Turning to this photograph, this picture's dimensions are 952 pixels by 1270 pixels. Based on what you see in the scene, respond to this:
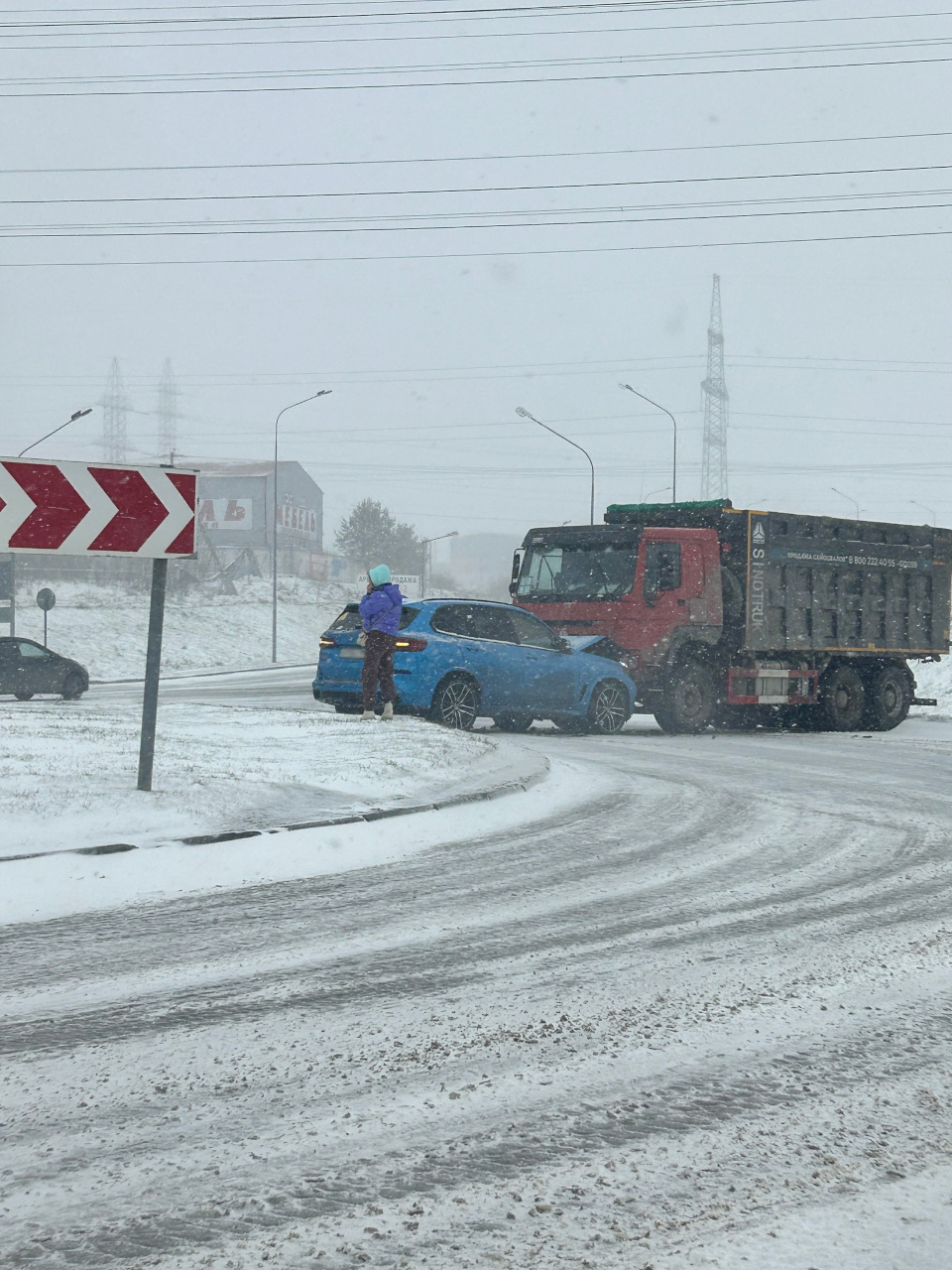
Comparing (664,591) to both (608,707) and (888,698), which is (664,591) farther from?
(888,698)

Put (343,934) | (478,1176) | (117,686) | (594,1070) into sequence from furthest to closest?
1. (117,686)
2. (343,934)
3. (594,1070)
4. (478,1176)

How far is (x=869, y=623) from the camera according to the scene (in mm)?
19141

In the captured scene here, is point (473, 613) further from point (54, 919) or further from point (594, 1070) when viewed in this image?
point (594, 1070)


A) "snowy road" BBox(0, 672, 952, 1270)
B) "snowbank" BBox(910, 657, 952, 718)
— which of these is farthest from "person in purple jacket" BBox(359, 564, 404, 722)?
"snowbank" BBox(910, 657, 952, 718)

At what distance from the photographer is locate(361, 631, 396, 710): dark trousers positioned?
44.7 feet

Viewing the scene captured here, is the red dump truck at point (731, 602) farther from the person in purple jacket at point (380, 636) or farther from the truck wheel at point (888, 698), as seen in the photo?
the person in purple jacket at point (380, 636)

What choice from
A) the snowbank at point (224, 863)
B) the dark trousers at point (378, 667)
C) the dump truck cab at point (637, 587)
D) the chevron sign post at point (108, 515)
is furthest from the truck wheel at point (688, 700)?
the chevron sign post at point (108, 515)

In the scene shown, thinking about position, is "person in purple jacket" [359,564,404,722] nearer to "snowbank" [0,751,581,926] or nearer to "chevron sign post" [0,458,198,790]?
"snowbank" [0,751,581,926]

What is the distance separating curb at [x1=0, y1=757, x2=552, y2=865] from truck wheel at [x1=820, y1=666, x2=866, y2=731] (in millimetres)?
9254

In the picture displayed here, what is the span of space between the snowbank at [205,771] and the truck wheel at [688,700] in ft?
15.4

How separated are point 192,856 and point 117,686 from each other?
30.4 meters

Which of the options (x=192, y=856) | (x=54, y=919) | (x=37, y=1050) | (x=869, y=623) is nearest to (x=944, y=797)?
(x=192, y=856)

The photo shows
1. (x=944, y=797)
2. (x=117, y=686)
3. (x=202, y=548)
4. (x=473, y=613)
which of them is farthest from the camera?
(x=202, y=548)

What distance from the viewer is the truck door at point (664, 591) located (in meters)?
17.2
